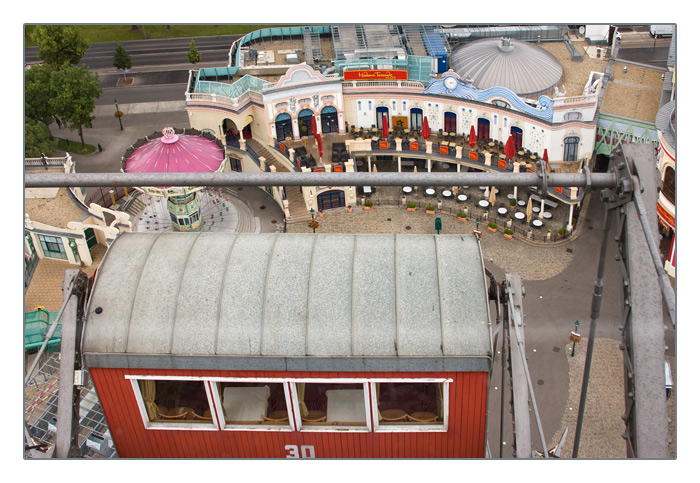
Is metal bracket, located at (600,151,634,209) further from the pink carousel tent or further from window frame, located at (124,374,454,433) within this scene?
the pink carousel tent

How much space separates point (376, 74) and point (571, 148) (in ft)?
63.4

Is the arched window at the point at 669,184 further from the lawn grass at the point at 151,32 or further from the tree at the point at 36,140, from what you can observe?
the lawn grass at the point at 151,32

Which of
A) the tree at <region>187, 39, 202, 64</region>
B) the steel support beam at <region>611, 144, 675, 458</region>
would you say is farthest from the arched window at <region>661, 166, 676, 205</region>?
the tree at <region>187, 39, 202, 64</region>

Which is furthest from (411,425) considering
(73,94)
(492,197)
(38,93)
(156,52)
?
(156,52)

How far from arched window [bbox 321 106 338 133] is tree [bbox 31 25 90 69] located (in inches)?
1208

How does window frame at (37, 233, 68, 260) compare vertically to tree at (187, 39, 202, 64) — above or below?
below

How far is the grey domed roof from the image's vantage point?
231 ft

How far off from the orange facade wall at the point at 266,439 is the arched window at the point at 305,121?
52.5 m

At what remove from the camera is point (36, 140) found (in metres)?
71.7

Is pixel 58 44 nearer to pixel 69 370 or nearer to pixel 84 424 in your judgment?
pixel 84 424

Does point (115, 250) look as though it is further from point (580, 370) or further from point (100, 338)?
point (580, 370)

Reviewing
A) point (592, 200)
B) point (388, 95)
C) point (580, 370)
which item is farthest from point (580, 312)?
point (388, 95)

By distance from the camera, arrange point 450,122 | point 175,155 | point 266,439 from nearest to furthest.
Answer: point 266,439 < point 175,155 < point 450,122

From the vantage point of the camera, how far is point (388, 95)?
239 ft
